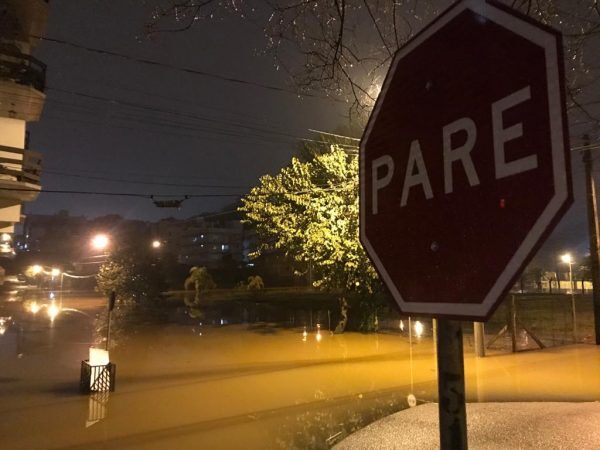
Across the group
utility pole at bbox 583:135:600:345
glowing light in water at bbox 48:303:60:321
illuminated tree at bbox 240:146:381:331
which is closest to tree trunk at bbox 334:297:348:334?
illuminated tree at bbox 240:146:381:331

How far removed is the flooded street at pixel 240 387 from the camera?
23.3 ft

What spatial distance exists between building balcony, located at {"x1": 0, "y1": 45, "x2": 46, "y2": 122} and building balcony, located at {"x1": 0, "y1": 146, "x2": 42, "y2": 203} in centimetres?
187

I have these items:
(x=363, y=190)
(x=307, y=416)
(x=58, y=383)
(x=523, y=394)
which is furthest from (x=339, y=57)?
(x=58, y=383)

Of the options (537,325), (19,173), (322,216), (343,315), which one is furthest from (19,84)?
(537,325)

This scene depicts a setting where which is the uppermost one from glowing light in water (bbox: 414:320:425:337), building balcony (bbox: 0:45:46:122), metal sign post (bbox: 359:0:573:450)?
building balcony (bbox: 0:45:46:122)

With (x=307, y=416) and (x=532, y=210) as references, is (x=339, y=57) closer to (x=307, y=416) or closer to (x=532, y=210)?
(x=532, y=210)

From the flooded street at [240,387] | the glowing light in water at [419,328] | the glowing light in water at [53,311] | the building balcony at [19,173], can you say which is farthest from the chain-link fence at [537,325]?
the glowing light in water at [53,311]

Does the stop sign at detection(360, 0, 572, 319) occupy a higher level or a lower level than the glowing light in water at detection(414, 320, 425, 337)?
higher

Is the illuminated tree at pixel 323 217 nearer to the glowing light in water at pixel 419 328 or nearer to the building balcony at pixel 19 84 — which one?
the glowing light in water at pixel 419 328

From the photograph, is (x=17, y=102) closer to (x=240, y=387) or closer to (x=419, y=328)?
(x=240, y=387)

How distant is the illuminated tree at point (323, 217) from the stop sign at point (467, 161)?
13.5m

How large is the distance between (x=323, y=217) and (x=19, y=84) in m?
12.7

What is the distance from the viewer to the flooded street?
7102 mm

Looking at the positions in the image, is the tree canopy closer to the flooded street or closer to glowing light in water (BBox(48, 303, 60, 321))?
the flooded street
